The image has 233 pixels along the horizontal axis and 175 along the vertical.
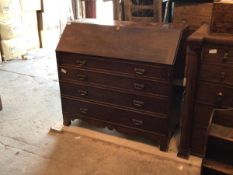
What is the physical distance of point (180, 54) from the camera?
196 centimetres

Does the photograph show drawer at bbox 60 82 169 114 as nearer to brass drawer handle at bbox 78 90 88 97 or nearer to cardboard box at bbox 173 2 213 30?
brass drawer handle at bbox 78 90 88 97

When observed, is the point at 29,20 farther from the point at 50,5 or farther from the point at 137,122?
the point at 137,122

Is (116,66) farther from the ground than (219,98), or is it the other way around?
(116,66)

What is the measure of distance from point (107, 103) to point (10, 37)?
8.76 feet

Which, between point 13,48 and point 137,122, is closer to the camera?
point 137,122

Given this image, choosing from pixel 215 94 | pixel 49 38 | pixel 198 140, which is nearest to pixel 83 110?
pixel 198 140

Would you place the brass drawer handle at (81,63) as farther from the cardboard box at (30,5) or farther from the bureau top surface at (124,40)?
the cardboard box at (30,5)

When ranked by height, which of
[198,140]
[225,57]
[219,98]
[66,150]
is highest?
[225,57]

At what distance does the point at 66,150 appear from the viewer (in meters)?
2.13

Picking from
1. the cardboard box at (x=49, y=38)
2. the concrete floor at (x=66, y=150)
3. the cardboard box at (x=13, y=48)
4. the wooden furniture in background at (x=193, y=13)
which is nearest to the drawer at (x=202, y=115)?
the concrete floor at (x=66, y=150)

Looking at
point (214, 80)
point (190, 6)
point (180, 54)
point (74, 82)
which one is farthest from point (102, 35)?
point (214, 80)

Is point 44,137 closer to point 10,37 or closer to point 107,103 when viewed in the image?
point 107,103

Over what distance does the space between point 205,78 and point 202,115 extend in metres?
0.27

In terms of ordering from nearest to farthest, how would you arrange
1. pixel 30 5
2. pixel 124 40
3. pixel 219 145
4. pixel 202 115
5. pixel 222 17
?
pixel 219 145, pixel 222 17, pixel 202 115, pixel 124 40, pixel 30 5
